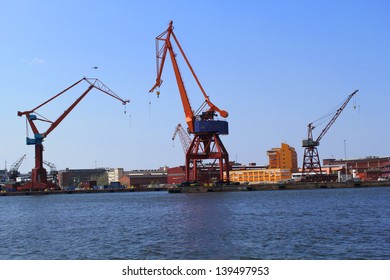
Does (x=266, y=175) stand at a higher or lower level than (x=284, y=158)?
lower

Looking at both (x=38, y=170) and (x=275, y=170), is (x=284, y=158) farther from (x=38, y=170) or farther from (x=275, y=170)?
(x=38, y=170)

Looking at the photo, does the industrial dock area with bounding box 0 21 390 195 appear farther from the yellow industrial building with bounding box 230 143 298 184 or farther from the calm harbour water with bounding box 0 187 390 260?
the calm harbour water with bounding box 0 187 390 260

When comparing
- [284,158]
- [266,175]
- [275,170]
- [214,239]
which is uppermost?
[284,158]

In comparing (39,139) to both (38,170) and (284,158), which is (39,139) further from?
(284,158)

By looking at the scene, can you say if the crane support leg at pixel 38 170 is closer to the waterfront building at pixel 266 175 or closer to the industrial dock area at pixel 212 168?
the industrial dock area at pixel 212 168

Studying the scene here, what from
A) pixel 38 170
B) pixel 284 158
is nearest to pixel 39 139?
pixel 38 170

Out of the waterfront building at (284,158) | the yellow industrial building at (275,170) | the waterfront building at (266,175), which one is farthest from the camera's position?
the waterfront building at (284,158)

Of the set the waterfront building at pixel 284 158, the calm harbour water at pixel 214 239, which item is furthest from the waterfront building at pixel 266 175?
the calm harbour water at pixel 214 239

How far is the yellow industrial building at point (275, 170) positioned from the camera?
421 ft

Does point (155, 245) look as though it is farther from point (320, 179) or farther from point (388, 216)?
point (320, 179)

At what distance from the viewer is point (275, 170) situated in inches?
5059

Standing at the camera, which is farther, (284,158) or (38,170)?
(284,158)

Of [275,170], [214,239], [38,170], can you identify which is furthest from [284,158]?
[214,239]
